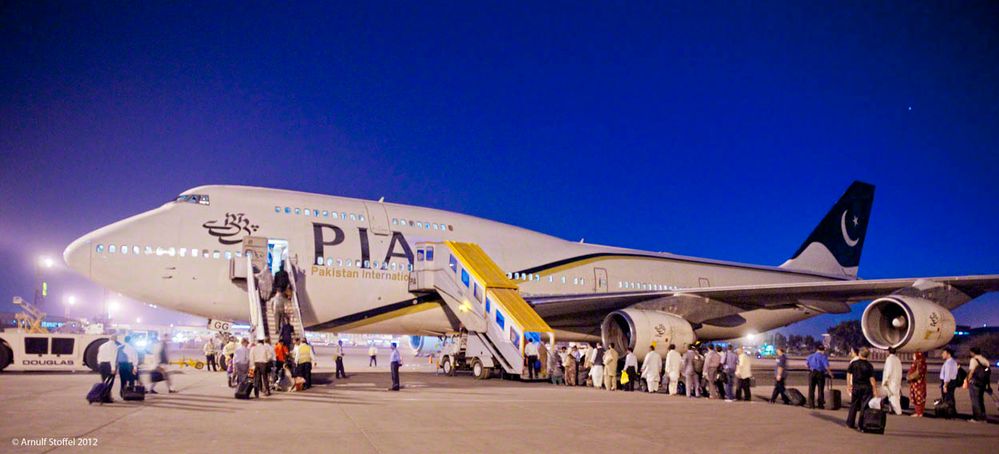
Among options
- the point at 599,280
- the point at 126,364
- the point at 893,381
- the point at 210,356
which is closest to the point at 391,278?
the point at 210,356

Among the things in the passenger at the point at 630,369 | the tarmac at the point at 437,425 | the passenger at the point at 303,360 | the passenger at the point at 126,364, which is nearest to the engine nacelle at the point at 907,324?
the tarmac at the point at 437,425

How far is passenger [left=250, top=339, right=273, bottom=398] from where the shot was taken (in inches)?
588

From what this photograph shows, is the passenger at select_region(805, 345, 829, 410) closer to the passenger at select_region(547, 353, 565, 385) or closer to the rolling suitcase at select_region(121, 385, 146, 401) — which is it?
the passenger at select_region(547, 353, 565, 385)

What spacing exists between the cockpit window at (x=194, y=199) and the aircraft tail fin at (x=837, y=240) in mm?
26702

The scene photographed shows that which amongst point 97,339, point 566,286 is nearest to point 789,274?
point 566,286

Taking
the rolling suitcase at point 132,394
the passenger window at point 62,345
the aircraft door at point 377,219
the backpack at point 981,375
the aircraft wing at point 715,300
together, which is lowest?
the rolling suitcase at point 132,394

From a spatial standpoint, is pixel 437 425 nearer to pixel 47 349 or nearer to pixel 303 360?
pixel 303 360

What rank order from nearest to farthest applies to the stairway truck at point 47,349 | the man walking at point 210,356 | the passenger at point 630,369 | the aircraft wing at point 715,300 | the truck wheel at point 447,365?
the passenger at point 630,369 → the aircraft wing at point 715,300 → the stairway truck at point 47,349 → the truck wheel at point 447,365 → the man walking at point 210,356

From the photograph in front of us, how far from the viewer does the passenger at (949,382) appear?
13734mm

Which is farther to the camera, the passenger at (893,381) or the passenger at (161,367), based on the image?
the passenger at (161,367)

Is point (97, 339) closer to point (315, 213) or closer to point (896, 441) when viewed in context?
point (315, 213)

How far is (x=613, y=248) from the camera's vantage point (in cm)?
2959

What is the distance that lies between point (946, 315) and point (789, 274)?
17.4m

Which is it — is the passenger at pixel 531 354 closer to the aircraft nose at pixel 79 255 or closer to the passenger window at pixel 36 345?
the aircraft nose at pixel 79 255
